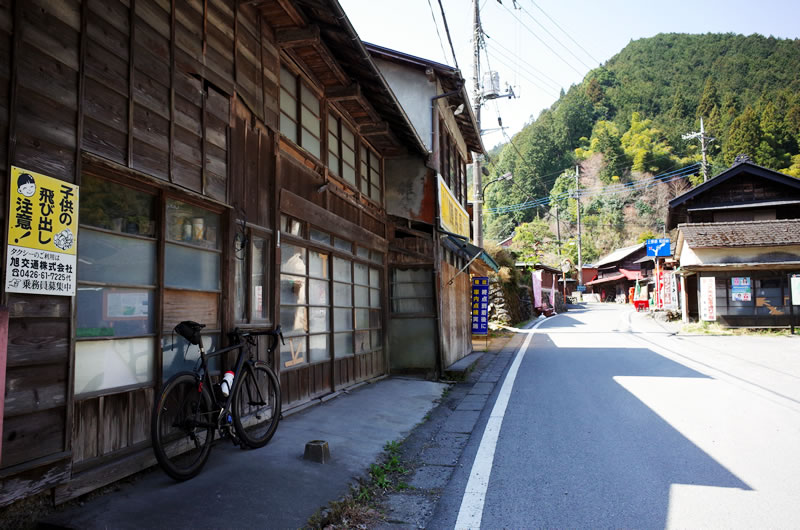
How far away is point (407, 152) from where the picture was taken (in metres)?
11.6

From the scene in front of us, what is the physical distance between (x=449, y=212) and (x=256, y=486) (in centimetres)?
964

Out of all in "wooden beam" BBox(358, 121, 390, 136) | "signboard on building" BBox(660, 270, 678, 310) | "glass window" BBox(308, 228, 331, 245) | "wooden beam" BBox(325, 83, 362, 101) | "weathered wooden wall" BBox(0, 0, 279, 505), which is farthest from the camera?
"signboard on building" BBox(660, 270, 678, 310)

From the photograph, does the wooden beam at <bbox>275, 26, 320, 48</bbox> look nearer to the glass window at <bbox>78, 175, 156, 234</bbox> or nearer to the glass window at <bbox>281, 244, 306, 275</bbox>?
the glass window at <bbox>281, 244, 306, 275</bbox>

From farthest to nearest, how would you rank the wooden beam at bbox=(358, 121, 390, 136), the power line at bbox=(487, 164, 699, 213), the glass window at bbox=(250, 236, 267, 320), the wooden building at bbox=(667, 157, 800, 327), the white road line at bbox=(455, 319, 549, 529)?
the power line at bbox=(487, 164, 699, 213) < the wooden building at bbox=(667, 157, 800, 327) < the wooden beam at bbox=(358, 121, 390, 136) < the glass window at bbox=(250, 236, 267, 320) < the white road line at bbox=(455, 319, 549, 529)

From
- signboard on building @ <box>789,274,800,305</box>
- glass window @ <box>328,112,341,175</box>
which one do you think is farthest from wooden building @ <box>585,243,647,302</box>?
glass window @ <box>328,112,341,175</box>

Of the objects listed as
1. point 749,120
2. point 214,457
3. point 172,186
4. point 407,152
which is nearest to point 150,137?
point 172,186

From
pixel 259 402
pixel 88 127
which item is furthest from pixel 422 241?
pixel 88 127

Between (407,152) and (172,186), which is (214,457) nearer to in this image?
(172,186)

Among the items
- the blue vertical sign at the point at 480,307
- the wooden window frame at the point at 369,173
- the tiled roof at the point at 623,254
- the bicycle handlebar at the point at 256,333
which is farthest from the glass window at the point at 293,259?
the tiled roof at the point at 623,254

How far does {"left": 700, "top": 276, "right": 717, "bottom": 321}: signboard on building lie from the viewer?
2418 cm

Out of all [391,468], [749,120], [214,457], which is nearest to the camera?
[214,457]

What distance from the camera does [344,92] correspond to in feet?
27.5

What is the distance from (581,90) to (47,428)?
322ft

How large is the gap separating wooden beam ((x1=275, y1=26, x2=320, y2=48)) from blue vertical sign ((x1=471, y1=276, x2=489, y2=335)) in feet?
38.3
